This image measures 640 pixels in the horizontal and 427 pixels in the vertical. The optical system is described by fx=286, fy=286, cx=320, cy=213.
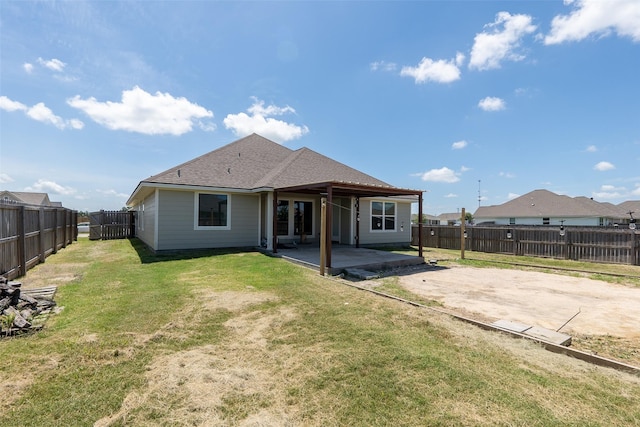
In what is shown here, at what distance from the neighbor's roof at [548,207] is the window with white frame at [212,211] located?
1273 inches

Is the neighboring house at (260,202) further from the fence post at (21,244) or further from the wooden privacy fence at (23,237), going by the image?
the fence post at (21,244)

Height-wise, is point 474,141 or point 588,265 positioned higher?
point 474,141

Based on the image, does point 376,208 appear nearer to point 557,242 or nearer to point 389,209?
point 389,209

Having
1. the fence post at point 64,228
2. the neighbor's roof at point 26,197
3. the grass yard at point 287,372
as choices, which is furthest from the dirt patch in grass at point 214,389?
the neighbor's roof at point 26,197

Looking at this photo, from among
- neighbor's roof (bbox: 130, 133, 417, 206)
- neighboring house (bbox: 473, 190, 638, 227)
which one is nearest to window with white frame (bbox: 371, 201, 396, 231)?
neighbor's roof (bbox: 130, 133, 417, 206)

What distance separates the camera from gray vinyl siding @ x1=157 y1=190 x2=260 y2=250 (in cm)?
1111

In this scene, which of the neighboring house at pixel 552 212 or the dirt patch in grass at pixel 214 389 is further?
the neighboring house at pixel 552 212

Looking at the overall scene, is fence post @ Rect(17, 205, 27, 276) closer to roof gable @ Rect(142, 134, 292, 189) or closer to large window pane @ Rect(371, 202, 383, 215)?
roof gable @ Rect(142, 134, 292, 189)

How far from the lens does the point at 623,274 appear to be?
828 centimetres

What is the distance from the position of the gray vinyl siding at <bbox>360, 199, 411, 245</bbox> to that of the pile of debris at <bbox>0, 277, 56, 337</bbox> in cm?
1174

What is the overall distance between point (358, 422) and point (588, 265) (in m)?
12.1

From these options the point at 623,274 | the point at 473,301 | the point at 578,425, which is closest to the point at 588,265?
the point at 623,274

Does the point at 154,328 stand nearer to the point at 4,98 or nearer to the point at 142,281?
the point at 142,281

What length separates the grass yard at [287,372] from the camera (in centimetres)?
225
